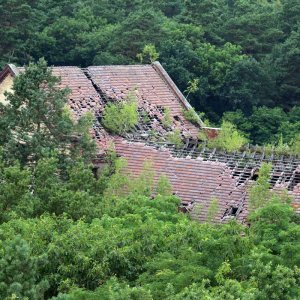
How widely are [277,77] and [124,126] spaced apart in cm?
1300

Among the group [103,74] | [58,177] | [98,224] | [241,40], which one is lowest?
[241,40]

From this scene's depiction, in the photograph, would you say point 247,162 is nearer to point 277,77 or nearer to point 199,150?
point 199,150

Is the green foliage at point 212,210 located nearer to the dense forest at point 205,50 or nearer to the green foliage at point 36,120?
the green foliage at point 36,120

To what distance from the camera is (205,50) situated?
39.8 m

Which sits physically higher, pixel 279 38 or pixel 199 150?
pixel 199 150

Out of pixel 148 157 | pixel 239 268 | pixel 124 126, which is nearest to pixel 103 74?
pixel 124 126

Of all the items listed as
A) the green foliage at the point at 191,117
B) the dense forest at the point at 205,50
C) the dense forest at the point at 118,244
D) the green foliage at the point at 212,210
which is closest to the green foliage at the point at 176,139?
the green foliage at the point at 191,117

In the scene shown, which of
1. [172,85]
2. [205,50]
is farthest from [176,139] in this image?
[205,50]

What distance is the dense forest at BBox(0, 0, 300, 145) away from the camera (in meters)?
38.0

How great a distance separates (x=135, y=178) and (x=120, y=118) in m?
3.27

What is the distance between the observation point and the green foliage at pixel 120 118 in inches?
1097

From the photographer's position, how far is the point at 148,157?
2652 cm

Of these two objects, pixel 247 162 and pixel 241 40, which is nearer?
pixel 247 162

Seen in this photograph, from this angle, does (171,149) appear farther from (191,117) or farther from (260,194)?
(260,194)
